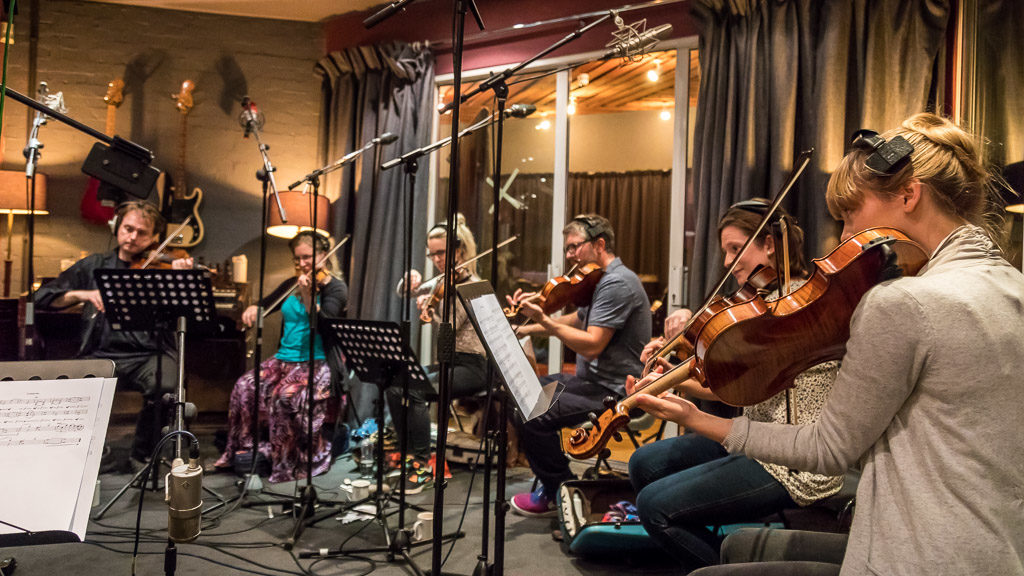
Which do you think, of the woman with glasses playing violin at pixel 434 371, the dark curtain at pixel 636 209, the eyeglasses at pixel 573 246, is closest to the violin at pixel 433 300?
the woman with glasses playing violin at pixel 434 371

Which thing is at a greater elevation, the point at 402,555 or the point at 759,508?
the point at 759,508

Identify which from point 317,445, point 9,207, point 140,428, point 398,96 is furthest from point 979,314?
point 9,207

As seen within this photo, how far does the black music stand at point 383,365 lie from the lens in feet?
8.14

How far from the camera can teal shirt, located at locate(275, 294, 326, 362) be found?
148 inches

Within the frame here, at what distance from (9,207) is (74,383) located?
3.66m

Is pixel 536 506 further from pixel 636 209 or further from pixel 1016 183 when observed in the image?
pixel 636 209

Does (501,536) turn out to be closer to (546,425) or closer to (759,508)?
(759,508)

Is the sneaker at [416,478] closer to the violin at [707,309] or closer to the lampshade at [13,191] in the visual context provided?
the violin at [707,309]

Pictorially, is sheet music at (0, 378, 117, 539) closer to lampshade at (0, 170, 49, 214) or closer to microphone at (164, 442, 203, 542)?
microphone at (164, 442, 203, 542)

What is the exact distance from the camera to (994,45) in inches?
117

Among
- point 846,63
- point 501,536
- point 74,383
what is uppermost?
point 846,63

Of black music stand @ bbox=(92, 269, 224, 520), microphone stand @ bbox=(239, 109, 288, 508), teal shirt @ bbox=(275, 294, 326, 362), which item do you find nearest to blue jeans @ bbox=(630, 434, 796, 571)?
microphone stand @ bbox=(239, 109, 288, 508)

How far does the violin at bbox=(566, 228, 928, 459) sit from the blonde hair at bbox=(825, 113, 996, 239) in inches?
3.2

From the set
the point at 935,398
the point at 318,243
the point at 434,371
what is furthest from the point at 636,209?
the point at 935,398
